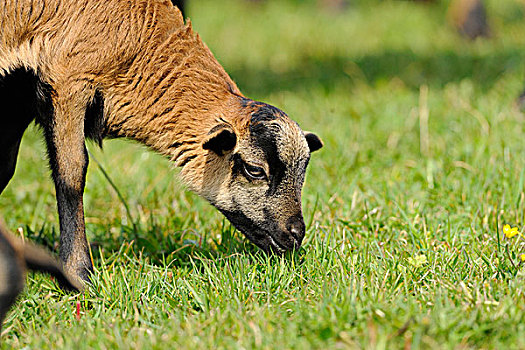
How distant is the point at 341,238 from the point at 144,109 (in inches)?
67.5

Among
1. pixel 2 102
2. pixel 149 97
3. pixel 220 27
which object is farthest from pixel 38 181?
pixel 220 27

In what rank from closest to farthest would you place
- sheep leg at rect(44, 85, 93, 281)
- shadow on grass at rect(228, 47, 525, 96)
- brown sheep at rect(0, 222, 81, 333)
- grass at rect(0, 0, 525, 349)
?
brown sheep at rect(0, 222, 81, 333) → grass at rect(0, 0, 525, 349) → sheep leg at rect(44, 85, 93, 281) → shadow on grass at rect(228, 47, 525, 96)

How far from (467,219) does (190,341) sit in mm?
2704

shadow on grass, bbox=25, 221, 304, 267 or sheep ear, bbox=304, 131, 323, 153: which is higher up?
sheep ear, bbox=304, 131, 323, 153

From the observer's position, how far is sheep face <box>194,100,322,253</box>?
448 centimetres

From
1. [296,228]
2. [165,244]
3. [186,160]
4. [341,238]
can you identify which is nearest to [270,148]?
[296,228]

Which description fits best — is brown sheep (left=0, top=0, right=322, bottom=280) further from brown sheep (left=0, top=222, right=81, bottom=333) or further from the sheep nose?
brown sheep (left=0, top=222, right=81, bottom=333)

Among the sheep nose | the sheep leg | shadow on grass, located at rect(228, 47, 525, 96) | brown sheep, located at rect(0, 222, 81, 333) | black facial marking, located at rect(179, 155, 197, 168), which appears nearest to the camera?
brown sheep, located at rect(0, 222, 81, 333)

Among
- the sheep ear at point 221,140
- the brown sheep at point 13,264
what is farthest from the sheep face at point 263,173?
the brown sheep at point 13,264

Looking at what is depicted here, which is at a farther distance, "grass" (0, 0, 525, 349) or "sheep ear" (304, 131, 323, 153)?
"sheep ear" (304, 131, 323, 153)

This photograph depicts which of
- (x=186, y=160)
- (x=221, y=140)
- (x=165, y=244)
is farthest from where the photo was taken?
(x=165, y=244)

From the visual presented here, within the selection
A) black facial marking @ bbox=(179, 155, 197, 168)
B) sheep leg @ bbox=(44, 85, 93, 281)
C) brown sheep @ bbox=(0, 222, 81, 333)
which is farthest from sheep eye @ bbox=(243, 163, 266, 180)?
brown sheep @ bbox=(0, 222, 81, 333)

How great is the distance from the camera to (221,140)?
4.53 m

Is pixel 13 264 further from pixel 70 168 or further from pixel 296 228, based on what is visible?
pixel 296 228
